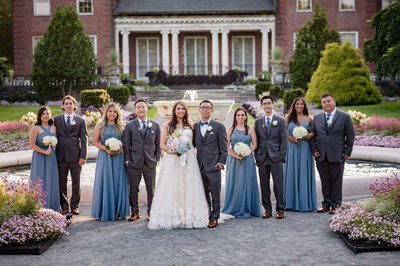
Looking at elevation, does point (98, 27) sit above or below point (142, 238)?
above

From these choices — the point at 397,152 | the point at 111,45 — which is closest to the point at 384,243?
the point at 397,152

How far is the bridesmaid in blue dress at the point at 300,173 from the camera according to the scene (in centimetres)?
979

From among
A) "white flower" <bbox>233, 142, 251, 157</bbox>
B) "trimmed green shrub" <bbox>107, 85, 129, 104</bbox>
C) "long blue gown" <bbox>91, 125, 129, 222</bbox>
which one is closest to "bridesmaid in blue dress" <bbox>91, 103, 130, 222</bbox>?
"long blue gown" <bbox>91, 125, 129, 222</bbox>

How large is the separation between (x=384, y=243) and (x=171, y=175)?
2919 millimetres

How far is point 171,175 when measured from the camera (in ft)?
29.2

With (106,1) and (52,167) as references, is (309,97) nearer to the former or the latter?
(106,1)

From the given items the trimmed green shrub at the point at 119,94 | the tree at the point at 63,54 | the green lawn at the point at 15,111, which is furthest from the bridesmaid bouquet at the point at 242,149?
the tree at the point at 63,54

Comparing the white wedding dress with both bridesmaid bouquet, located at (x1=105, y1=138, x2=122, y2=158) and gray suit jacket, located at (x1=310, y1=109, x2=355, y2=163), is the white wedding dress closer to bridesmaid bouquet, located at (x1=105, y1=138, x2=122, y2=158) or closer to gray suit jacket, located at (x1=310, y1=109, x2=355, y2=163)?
bridesmaid bouquet, located at (x1=105, y1=138, x2=122, y2=158)

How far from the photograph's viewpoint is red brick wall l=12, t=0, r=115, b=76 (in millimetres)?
40219

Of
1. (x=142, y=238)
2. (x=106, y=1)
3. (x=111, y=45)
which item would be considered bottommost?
(x=142, y=238)

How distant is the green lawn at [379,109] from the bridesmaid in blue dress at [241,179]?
16.5 meters

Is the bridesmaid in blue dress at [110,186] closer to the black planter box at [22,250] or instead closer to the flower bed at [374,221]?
the black planter box at [22,250]

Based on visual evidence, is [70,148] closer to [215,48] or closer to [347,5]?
[215,48]

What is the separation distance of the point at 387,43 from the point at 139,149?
21.4 m
